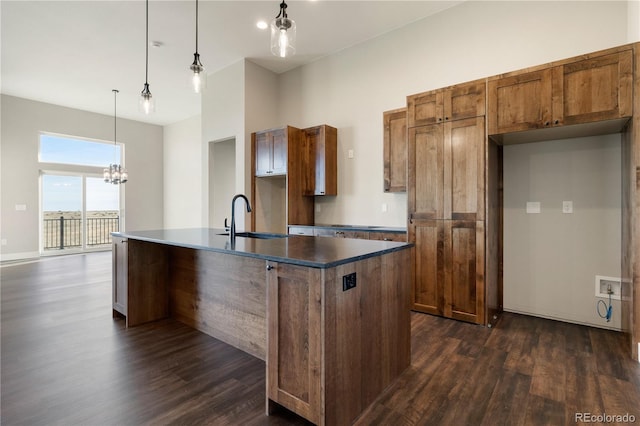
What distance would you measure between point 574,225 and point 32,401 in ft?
14.9

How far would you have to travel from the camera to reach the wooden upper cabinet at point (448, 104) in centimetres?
302

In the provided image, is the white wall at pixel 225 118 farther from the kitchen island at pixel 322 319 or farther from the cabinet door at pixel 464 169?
the cabinet door at pixel 464 169

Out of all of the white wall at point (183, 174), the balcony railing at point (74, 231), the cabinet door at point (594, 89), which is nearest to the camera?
the cabinet door at point (594, 89)

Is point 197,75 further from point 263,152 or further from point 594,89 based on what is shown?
point 594,89

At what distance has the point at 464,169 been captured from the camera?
3105 millimetres

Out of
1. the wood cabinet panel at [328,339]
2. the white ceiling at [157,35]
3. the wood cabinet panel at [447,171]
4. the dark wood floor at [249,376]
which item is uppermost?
the white ceiling at [157,35]

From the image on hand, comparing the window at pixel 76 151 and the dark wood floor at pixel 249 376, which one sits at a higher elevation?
the window at pixel 76 151

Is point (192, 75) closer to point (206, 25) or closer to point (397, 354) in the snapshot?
point (206, 25)

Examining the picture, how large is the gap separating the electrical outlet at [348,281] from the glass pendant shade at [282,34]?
176 cm

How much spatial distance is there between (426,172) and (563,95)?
1.30 m

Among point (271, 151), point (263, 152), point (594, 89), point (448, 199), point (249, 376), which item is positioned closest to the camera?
point (249, 376)

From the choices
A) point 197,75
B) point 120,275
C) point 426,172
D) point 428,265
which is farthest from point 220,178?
point 428,265

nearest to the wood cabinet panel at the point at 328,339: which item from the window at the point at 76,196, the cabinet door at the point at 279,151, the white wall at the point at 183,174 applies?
the cabinet door at the point at 279,151

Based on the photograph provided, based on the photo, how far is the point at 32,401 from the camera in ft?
5.98
